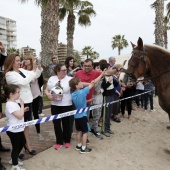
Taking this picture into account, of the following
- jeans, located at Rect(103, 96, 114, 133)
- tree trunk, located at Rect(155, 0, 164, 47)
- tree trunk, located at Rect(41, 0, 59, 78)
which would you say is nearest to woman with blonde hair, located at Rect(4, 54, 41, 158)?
jeans, located at Rect(103, 96, 114, 133)

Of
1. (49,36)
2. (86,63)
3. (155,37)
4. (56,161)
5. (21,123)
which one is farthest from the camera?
(155,37)

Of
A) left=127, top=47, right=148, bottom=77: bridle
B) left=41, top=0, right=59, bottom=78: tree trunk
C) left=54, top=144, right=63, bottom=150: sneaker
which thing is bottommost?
left=54, top=144, right=63, bottom=150: sneaker

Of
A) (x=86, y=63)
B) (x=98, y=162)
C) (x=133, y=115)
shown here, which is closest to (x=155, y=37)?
(x=133, y=115)

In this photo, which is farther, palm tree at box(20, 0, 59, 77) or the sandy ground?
palm tree at box(20, 0, 59, 77)

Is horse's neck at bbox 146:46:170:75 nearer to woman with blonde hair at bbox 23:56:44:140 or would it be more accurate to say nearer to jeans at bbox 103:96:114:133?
jeans at bbox 103:96:114:133

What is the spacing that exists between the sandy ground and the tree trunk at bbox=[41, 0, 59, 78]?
6710 mm

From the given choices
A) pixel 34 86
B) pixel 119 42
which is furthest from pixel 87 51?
pixel 34 86

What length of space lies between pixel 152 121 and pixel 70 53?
42.9 feet

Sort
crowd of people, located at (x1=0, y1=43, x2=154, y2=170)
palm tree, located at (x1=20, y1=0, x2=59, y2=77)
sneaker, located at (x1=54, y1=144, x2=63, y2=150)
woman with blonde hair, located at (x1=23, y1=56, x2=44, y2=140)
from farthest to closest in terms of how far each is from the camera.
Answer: palm tree, located at (x1=20, y1=0, x2=59, y2=77)
sneaker, located at (x1=54, y1=144, x2=63, y2=150)
woman with blonde hair, located at (x1=23, y1=56, x2=44, y2=140)
crowd of people, located at (x1=0, y1=43, x2=154, y2=170)

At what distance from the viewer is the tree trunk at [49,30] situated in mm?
11945

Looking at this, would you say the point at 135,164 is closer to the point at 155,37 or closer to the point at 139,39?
the point at 139,39

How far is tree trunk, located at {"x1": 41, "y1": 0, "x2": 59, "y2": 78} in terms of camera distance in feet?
39.2

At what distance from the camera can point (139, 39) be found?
15.1ft

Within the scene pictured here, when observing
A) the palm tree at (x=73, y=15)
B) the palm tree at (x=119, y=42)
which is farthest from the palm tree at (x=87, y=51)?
the palm tree at (x=73, y=15)
